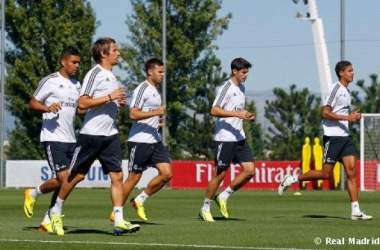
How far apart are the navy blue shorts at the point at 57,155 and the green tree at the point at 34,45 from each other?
38034 millimetres

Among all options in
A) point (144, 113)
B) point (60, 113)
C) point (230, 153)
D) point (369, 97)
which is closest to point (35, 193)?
point (60, 113)

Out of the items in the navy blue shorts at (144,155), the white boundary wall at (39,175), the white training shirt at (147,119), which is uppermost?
the white training shirt at (147,119)

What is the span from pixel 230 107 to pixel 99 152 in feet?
12.4

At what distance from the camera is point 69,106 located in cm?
1451

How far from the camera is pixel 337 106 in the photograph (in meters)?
17.0

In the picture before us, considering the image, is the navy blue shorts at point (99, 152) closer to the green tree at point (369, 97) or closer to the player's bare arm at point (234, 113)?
the player's bare arm at point (234, 113)

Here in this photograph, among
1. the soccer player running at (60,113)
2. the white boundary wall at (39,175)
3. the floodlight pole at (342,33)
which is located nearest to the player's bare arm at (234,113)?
the soccer player running at (60,113)

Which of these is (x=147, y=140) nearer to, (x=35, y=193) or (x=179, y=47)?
(x=35, y=193)

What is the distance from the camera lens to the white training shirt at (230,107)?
16844mm

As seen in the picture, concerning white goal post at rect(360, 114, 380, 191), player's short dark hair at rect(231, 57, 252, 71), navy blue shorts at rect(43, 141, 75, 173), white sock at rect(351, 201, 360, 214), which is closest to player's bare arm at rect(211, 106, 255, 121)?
player's short dark hair at rect(231, 57, 252, 71)

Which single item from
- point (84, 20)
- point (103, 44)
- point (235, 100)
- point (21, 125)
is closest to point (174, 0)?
point (84, 20)

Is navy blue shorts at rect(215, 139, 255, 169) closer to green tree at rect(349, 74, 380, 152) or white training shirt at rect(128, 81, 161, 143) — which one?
white training shirt at rect(128, 81, 161, 143)

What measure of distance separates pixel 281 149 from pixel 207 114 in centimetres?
588

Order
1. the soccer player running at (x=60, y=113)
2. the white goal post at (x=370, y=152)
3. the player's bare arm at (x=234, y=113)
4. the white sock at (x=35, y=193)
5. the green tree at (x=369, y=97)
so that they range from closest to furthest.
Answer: the soccer player running at (x=60, y=113)
the white sock at (x=35, y=193)
the player's bare arm at (x=234, y=113)
the white goal post at (x=370, y=152)
the green tree at (x=369, y=97)
